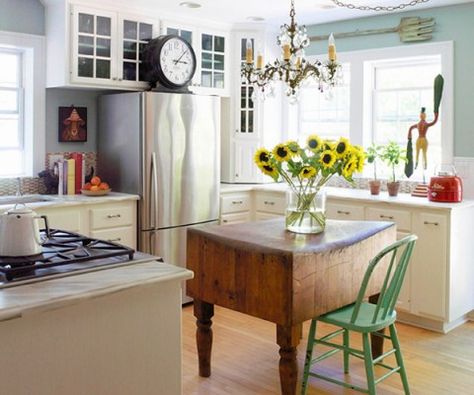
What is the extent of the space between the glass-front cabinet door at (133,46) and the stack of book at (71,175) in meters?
0.72

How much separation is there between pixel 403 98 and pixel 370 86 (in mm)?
327

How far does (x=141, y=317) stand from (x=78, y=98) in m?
3.24

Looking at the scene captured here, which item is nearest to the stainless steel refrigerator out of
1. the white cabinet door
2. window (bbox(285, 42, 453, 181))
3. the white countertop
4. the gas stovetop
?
the white countertop

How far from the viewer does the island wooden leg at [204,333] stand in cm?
347

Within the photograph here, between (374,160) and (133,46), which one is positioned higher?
(133,46)

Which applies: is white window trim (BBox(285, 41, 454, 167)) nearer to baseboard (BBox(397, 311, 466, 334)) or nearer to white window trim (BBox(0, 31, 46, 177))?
baseboard (BBox(397, 311, 466, 334))

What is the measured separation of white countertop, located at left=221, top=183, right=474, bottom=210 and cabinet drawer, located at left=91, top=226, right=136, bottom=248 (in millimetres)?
942

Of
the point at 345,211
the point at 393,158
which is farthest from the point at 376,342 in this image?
the point at 393,158

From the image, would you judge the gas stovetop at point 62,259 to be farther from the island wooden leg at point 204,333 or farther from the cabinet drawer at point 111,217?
the cabinet drawer at point 111,217

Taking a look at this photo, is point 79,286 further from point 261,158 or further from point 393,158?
point 393,158

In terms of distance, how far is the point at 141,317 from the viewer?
210 centimetres

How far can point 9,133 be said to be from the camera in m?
4.74

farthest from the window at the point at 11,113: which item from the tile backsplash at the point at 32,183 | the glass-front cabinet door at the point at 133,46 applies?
the glass-front cabinet door at the point at 133,46

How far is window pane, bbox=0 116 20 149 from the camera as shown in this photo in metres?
4.70
